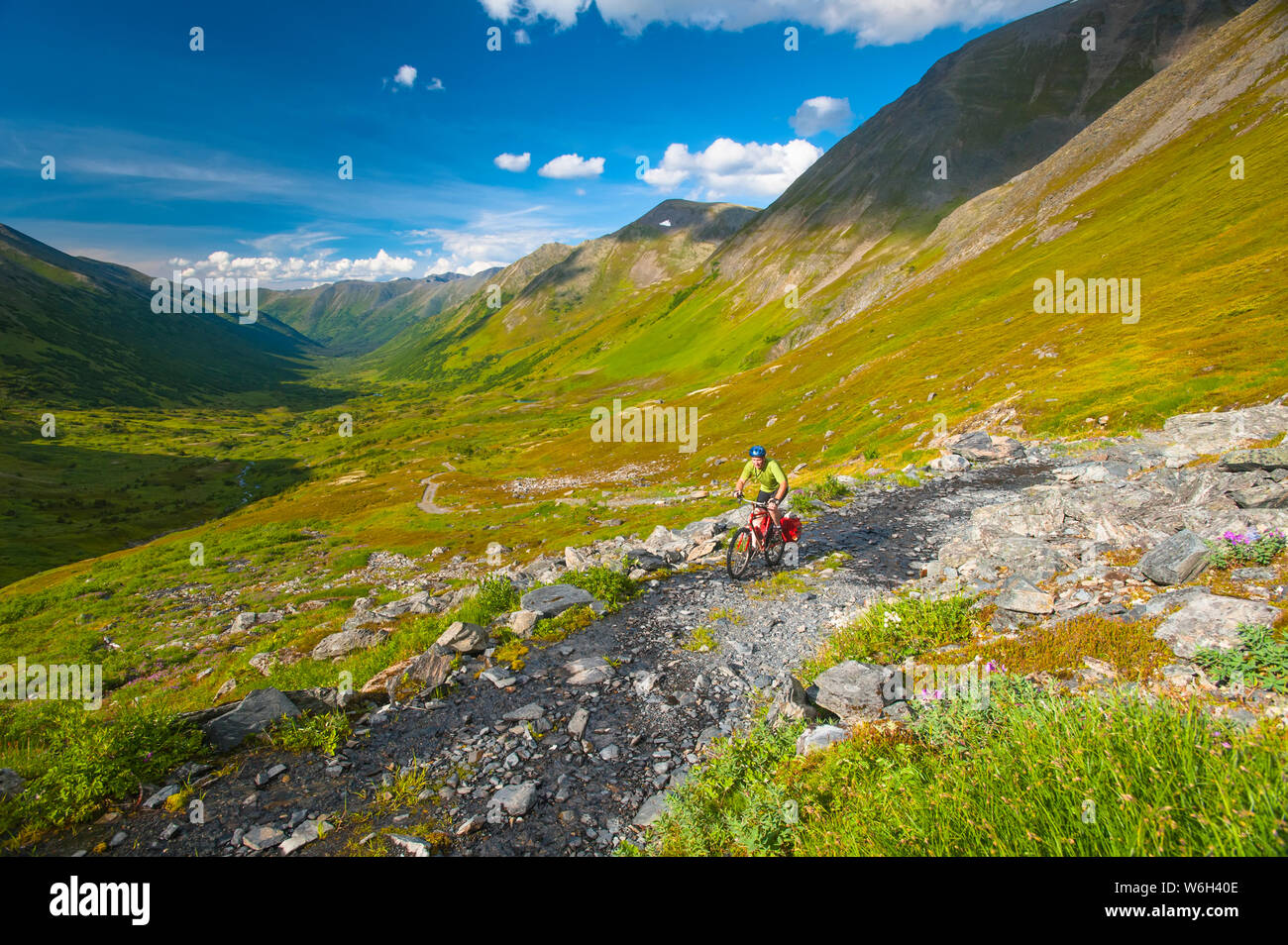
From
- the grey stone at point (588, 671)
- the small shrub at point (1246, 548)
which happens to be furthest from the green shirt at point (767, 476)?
the small shrub at point (1246, 548)

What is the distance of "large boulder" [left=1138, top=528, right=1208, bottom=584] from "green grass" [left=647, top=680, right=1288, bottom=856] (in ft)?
16.3

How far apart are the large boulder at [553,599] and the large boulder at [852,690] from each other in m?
7.31

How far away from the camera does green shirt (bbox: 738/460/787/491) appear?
1594cm

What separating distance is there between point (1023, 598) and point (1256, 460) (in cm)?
985

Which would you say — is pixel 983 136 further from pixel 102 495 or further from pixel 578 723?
pixel 102 495

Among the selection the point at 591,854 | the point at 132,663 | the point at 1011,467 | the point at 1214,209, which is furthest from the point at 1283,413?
the point at 1214,209

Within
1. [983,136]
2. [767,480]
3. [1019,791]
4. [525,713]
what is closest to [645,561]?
[767,480]

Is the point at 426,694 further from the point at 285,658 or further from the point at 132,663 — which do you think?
the point at 132,663

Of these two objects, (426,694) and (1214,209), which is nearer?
(426,694)

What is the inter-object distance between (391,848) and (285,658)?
22.2 metres

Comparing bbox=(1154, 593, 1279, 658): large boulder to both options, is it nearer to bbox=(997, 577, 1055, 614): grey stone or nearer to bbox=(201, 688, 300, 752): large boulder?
bbox=(997, 577, 1055, 614): grey stone
